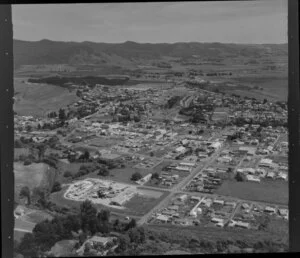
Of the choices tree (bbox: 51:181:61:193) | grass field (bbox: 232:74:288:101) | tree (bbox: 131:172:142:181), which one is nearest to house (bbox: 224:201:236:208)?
tree (bbox: 131:172:142:181)

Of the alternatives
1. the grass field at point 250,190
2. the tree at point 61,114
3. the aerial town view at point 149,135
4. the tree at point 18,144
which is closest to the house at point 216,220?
the aerial town view at point 149,135

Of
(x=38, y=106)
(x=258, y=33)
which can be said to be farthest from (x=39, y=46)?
(x=258, y=33)

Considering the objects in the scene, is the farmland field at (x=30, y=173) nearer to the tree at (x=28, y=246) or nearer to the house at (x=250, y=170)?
the tree at (x=28, y=246)

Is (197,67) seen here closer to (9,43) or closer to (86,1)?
(86,1)

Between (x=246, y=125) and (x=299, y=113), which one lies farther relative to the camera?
(x=246, y=125)

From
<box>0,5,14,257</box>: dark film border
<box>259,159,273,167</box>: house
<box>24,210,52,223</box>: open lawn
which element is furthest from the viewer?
<box>259,159,273,167</box>: house

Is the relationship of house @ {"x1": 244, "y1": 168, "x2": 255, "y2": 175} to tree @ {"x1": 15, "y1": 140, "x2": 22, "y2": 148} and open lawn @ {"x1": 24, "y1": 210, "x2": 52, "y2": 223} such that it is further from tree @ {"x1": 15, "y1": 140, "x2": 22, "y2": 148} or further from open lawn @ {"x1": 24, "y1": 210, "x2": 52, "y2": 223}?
tree @ {"x1": 15, "y1": 140, "x2": 22, "y2": 148}
